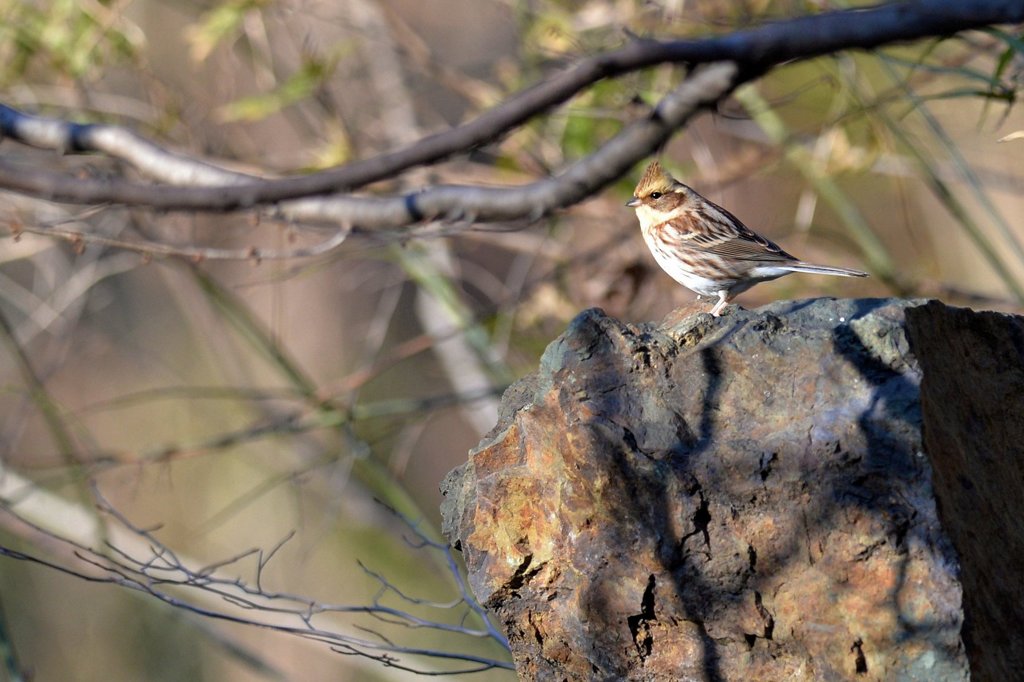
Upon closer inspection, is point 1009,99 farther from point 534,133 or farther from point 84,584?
point 84,584

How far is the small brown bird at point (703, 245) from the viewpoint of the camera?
11.8 ft

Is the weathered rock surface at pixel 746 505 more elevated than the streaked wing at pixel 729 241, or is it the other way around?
the streaked wing at pixel 729 241

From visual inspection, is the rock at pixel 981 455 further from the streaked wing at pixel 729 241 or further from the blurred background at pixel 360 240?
the streaked wing at pixel 729 241

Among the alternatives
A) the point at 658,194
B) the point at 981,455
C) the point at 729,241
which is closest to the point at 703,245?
the point at 729,241

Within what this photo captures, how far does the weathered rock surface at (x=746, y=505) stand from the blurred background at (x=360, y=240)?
1.53 ft

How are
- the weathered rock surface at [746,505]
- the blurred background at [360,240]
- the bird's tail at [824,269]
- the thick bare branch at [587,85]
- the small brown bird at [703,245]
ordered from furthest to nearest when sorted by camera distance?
the blurred background at [360,240]
the small brown bird at [703,245]
the bird's tail at [824,269]
the weathered rock surface at [746,505]
the thick bare branch at [587,85]

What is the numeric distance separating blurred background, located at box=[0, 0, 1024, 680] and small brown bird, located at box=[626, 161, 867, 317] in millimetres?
372

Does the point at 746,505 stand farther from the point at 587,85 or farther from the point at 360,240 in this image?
the point at 360,240

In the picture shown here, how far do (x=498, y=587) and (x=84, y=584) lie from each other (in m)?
9.22

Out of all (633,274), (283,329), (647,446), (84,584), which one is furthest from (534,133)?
(84,584)

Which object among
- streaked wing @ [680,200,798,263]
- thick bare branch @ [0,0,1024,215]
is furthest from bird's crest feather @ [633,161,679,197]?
thick bare branch @ [0,0,1024,215]

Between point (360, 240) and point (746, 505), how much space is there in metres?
2.82

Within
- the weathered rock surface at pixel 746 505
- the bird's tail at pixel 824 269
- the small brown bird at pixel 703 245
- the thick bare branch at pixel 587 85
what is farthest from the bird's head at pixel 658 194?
the thick bare branch at pixel 587 85

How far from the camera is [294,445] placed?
7234 mm
